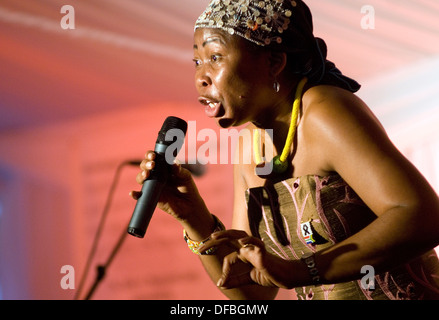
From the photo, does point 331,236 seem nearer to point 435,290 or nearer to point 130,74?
point 435,290

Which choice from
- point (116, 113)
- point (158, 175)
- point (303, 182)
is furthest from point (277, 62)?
point (116, 113)

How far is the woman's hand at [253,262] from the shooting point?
113cm

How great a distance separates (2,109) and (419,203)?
3940 mm

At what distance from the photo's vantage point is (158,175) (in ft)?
4.65

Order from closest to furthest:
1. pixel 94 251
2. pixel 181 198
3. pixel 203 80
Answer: pixel 203 80 < pixel 181 198 < pixel 94 251

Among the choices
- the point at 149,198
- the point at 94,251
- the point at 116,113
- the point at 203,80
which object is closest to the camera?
the point at 149,198

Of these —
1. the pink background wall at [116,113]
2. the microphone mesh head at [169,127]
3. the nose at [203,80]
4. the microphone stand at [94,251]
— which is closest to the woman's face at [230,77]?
the nose at [203,80]

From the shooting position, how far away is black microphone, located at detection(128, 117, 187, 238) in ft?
4.33

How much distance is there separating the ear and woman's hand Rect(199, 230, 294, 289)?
1.83 ft

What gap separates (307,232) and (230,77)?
480mm

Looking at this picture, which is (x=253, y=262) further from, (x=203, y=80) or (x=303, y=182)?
(x=203, y=80)

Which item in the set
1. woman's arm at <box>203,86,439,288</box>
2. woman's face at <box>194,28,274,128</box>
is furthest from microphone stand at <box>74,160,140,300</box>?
woman's arm at <box>203,86,439,288</box>

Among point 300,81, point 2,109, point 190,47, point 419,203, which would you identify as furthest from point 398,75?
point 2,109

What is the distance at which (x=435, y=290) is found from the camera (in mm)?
1440
